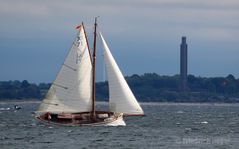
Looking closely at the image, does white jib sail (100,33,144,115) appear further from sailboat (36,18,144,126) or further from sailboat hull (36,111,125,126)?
sailboat hull (36,111,125,126)

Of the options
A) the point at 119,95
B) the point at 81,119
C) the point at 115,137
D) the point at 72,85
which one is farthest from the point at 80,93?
the point at 115,137

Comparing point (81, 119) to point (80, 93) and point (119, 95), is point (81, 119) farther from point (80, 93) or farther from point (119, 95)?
point (119, 95)

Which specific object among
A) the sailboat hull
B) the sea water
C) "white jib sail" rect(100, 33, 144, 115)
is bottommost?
the sea water

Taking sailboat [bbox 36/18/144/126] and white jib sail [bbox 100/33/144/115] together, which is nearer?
white jib sail [bbox 100/33/144/115]

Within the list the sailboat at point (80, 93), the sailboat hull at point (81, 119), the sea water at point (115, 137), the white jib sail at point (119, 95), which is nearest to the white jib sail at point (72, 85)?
the sailboat at point (80, 93)

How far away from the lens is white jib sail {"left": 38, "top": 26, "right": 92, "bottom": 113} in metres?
82.5

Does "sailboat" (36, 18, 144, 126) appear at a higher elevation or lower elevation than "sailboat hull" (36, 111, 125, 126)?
higher

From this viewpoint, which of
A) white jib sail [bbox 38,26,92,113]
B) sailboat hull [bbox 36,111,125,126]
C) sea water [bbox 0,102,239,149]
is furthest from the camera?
sailboat hull [bbox 36,111,125,126]

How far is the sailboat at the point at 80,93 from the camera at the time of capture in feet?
268

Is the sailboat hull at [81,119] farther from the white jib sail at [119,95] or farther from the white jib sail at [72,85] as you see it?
the white jib sail at [119,95]

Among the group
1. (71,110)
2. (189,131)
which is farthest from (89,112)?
(189,131)

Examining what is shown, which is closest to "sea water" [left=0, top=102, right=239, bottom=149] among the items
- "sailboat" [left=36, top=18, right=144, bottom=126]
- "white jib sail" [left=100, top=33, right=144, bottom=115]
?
"sailboat" [left=36, top=18, right=144, bottom=126]

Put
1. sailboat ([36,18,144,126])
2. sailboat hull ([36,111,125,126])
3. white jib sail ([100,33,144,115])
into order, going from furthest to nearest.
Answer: sailboat hull ([36,111,125,126]) < sailboat ([36,18,144,126]) < white jib sail ([100,33,144,115])

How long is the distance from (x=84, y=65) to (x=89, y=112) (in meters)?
3.63
